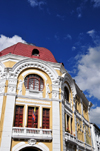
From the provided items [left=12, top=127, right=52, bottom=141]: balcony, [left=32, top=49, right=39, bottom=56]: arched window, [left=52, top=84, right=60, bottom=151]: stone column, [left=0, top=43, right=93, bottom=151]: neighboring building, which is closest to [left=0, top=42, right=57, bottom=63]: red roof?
[left=0, top=43, right=93, bottom=151]: neighboring building

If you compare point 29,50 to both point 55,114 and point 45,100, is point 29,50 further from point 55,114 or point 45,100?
point 55,114

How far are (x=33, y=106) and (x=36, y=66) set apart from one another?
17.4ft

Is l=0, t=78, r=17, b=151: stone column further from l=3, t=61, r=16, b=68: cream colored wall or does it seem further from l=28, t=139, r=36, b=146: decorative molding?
l=28, t=139, r=36, b=146: decorative molding

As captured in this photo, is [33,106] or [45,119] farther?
[33,106]

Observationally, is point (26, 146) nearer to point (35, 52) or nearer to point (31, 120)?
point (31, 120)

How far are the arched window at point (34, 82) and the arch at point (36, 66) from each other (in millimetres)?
1283

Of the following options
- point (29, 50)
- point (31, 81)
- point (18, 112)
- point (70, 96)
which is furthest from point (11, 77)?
point (70, 96)

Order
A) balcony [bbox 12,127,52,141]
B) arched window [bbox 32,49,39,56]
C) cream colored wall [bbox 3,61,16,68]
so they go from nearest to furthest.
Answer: balcony [bbox 12,127,52,141]
cream colored wall [bbox 3,61,16,68]
arched window [bbox 32,49,39,56]

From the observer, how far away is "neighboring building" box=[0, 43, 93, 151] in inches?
717

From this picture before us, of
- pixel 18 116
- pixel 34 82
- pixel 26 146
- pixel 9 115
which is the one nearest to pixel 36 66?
pixel 34 82

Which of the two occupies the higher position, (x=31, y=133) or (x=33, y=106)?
(x=33, y=106)

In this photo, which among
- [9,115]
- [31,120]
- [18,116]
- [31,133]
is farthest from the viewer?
[31,120]

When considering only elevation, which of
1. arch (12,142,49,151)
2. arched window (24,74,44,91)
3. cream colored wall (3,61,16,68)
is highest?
cream colored wall (3,61,16,68)

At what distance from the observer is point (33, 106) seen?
800 inches
